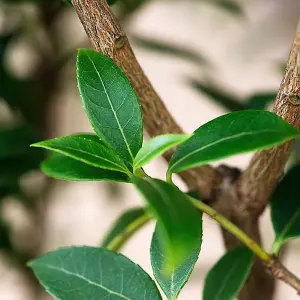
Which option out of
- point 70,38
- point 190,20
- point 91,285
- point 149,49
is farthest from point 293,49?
point 190,20

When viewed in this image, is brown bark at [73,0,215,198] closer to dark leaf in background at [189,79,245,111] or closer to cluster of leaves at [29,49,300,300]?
cluster of leaves at [29,49,300,300]

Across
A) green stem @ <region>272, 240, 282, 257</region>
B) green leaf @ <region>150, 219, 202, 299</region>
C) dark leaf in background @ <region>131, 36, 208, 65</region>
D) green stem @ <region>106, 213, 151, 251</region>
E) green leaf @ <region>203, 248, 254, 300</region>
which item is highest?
dark leaf in background @ <region>131, 36, 208, 65</region>

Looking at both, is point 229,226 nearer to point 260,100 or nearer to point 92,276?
point 92,276

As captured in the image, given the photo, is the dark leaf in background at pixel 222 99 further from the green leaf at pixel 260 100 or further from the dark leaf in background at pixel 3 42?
the dark leaf in background at pixel 3 42

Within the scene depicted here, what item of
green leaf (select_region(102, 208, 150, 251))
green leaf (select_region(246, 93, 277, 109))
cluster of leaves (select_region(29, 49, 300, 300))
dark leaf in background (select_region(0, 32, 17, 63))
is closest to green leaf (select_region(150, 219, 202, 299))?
cluster of leaves (select_region(29, 49, 300, 300))

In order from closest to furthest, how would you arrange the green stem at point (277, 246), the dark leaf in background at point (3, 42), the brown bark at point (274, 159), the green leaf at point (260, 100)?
the brown bark at point (274, 159) → the green stem at point (277, 246) → the green leaf at point (260, 100) → the dark leaf in background at point (3, 42)

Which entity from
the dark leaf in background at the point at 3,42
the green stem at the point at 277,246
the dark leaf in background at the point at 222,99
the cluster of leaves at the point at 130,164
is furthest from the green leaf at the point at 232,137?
the dark leaf in background at the point at 3,42

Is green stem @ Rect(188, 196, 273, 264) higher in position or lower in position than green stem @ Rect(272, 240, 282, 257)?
higher

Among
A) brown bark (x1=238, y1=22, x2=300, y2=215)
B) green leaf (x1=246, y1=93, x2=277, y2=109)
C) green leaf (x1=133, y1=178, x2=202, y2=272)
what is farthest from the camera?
green leaf (x1=246, y1=93, x2=277, y2=109)
